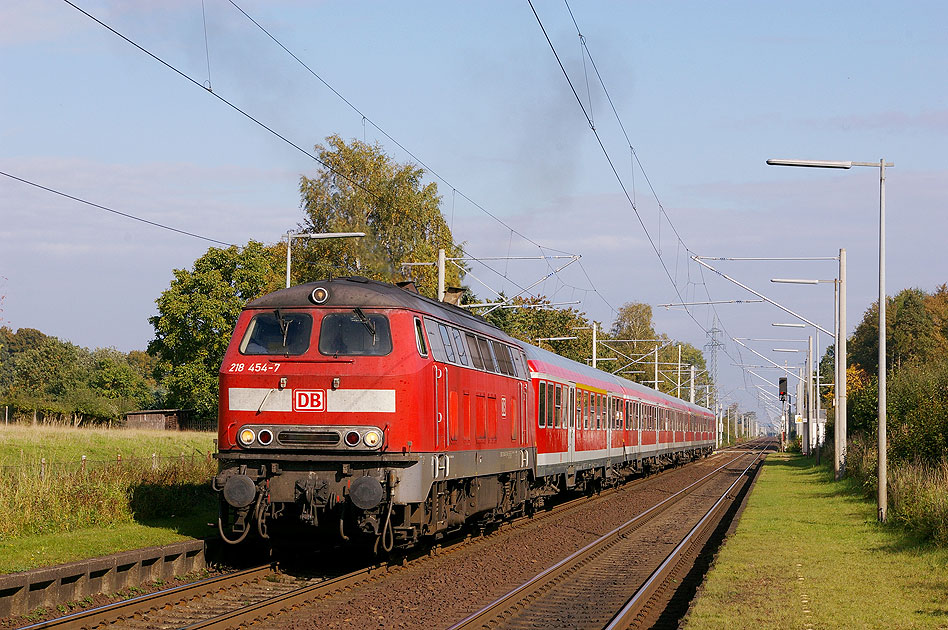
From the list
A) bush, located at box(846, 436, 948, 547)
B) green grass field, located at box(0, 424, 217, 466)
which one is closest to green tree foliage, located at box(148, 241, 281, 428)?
green grass field, located at box(0, 424, 217, 466)

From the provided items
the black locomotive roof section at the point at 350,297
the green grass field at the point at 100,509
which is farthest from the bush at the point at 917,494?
the green grass field at the point at 100,509

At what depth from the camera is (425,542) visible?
59.2ft

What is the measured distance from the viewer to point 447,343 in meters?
16.2

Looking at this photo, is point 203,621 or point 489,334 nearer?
point 203,621

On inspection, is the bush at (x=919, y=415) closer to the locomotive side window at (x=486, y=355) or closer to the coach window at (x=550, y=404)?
the coach window at (x=550, y=404)

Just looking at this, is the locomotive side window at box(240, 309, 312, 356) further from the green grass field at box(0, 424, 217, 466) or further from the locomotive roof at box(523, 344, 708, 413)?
the green grass field at box(0, 424, 217, 466)

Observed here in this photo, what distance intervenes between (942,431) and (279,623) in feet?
69.8

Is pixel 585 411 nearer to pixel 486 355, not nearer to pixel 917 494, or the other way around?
pixel 917 494

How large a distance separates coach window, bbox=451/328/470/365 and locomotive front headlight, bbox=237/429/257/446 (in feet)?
12.3

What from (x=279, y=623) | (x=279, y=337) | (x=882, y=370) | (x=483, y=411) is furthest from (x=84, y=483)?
(x=882, y=370)

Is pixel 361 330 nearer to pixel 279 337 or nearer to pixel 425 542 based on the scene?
pixel 279 337

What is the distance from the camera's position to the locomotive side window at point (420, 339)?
1480cm

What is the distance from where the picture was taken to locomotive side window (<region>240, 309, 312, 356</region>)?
48.1 ft

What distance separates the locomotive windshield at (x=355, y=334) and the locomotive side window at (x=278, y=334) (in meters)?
0.25
